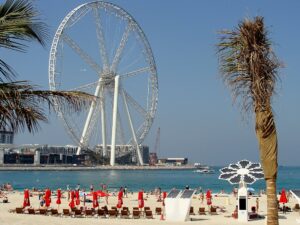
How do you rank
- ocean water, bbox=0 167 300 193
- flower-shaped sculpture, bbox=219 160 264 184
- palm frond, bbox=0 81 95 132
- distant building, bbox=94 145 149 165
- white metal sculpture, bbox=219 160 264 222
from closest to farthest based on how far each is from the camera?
palm frond, bbox=0 81 95 132, white metal sculpture, bbox=219 160 264 222, flower-shaped sculpture, bbox=219 160 264 184, ocean water, bbox=0 167 300 193, distant building, bbox=94 145 149 165

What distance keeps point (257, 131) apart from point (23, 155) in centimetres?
18313

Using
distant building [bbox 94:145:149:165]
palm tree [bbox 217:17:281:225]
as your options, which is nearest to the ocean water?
distant building [bbox 94:145:149:165]

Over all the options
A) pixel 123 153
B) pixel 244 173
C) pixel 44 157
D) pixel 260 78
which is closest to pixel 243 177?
pixel 244 173

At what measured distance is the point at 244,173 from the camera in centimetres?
2634

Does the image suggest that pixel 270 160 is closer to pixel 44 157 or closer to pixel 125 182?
pixel 125 182

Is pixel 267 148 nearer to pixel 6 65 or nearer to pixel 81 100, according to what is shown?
pixel 81 100

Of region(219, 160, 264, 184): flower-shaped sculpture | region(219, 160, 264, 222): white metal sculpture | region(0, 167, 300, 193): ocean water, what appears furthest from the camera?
region(0, 167, 300, 193): ocean water

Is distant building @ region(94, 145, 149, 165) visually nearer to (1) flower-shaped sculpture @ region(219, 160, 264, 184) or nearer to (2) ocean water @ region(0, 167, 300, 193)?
(2) ocean water @ region(0, 167, 300, 193)

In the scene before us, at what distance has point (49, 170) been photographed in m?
173

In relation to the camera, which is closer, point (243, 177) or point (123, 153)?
point (243, 177)

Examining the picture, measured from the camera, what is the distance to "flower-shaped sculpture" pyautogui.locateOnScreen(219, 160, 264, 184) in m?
26.0

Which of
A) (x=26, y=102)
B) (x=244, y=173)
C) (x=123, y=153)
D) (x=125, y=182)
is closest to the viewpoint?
(x=26, y=102)

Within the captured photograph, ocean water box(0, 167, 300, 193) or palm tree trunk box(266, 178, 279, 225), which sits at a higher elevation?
palm tree trunk box(266, 178, 279, 225)

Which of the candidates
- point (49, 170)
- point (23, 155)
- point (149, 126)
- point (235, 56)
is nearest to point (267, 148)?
point (235, 56)
